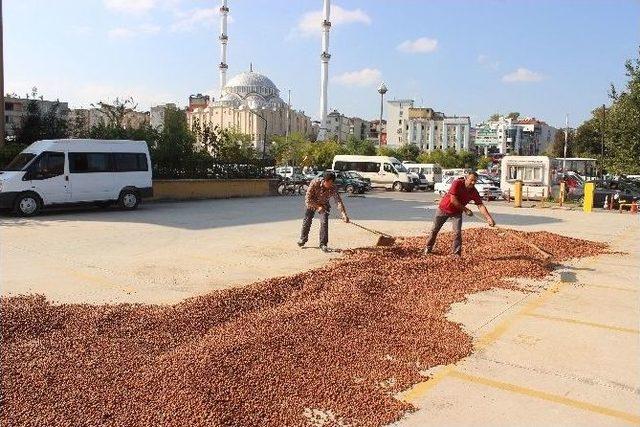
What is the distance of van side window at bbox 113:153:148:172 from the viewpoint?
1786cm

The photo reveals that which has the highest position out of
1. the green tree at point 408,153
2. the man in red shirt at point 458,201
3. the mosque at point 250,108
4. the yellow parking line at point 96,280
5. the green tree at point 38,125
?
the mosque at point 250,108

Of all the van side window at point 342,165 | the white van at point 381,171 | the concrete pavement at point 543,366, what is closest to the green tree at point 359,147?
the van side window at point 342,165

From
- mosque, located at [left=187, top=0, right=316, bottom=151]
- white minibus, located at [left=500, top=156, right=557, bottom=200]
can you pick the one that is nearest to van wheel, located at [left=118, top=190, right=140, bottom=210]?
white minibus, located at [left=500, top=156, right=557, bottom=200]

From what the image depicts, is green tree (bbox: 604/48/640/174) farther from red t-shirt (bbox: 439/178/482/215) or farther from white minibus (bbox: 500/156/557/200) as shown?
red t-shirt (bbox: 439/178/482/215)

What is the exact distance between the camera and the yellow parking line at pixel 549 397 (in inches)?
166

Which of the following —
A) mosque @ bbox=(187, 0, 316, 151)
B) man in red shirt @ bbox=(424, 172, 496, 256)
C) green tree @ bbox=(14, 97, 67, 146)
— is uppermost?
mosque @ bbox=(187, 0, 316, 151)

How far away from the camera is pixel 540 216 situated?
20297mm

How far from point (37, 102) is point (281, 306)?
25293mm

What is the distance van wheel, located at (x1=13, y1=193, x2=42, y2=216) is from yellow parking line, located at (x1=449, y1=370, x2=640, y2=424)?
556 inches

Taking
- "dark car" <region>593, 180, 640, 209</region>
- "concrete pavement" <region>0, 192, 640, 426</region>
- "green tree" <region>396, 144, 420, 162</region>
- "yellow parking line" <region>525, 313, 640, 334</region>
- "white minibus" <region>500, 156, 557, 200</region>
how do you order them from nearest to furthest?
"concrete pavement" <region>0, 192, 640, 426</region>, "yellow parking line" <region>525, 313, 640, 334</region>, "dark car" <region>593, 180, 640, 209</region>, "white minibus" <region>500, 156, 557, 200</region>, "green tree" <region>396, 144, 420, 162</region>

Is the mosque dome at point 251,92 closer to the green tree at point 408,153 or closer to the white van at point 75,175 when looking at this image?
the green tree at point 408,153

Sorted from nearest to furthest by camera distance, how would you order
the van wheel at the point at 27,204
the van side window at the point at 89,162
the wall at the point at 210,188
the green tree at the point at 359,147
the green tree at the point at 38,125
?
the van wheel at the point at 27,204, the van side window at the point at 89,162, the wall at the point at 210,188, the green tree at the point at 38,125, the green tree at the point at 359,147

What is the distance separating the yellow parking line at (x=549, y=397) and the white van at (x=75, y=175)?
1428 centimetres

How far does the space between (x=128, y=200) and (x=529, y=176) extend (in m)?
21.4
